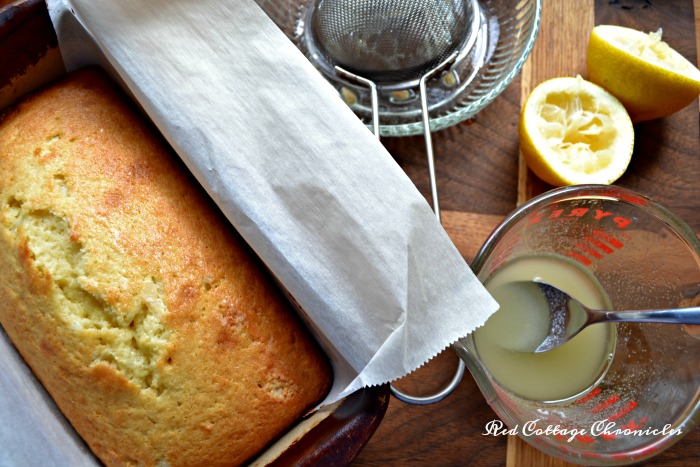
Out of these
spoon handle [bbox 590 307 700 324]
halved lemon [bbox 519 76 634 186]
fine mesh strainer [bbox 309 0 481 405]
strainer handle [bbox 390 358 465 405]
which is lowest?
strainer handle [bbox 390 358 465 405]

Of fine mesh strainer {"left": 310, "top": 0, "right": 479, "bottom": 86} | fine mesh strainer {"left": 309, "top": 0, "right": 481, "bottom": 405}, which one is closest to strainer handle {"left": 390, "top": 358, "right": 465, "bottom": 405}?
fine mesh strainer {"left": 309, "top": 0, "right": 481, "bottom": 405}

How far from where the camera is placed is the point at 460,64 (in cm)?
108

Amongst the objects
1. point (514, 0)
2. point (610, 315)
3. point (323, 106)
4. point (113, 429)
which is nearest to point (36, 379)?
point (113, 429)

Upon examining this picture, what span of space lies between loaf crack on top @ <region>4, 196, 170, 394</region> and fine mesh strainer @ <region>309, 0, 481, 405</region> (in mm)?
409

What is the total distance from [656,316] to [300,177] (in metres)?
0.52

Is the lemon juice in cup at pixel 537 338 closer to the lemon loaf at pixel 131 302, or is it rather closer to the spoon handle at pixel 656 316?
the spoon handle at pixel 656 316

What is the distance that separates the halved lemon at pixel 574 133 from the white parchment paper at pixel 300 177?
34 centimetres

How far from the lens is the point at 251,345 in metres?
0.78

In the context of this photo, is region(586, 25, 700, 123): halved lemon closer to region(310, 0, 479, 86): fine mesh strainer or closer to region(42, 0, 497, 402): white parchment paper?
region(310, 0, 479, 86): fine mesh strainer

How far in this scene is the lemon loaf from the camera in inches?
29.0

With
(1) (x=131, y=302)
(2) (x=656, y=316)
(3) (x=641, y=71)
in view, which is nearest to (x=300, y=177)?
A: (1) (x=131, y=302)

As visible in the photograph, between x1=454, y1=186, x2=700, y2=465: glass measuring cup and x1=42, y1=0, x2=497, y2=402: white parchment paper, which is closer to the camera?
x1=42, y1=0, x2=497, y2=402: white parchment paper

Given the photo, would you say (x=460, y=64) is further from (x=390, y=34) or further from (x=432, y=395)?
(x=432, y=395)

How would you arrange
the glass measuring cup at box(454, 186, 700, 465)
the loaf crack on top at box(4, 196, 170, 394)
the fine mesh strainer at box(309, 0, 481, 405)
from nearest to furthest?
the loaf crack on top at box(4, 196, 170, 394) < the glass measuring cup at box(454, 186, 700, 465) < the fine mesh strainer at box(309, 0, 481, 405)
